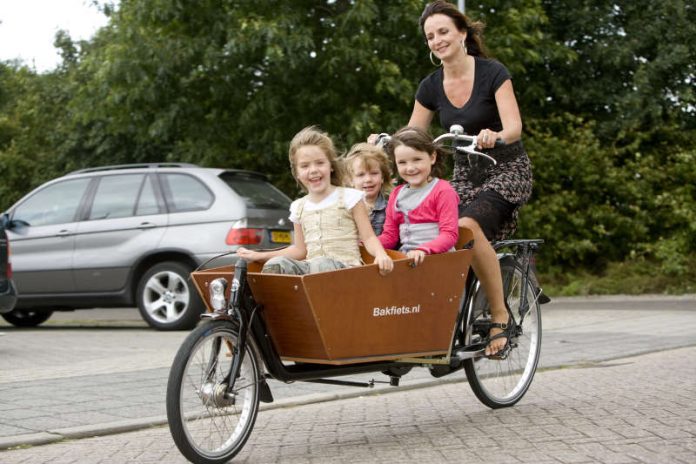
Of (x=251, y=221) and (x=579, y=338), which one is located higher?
(x=251, y=221)

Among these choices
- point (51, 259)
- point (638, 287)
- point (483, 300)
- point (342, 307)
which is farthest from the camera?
point (638, 287)

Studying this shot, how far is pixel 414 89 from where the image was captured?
1656cm

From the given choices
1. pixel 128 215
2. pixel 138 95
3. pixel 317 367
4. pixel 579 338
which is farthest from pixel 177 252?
pixel 317 367

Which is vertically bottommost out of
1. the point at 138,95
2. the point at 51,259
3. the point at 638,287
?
the point at 638,287

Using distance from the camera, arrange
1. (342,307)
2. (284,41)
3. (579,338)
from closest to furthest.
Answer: (342,307)
(579,338)
(284,41)

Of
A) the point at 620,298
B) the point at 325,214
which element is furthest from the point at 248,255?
the point at 620,298

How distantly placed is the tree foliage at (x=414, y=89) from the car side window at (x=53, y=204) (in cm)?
399

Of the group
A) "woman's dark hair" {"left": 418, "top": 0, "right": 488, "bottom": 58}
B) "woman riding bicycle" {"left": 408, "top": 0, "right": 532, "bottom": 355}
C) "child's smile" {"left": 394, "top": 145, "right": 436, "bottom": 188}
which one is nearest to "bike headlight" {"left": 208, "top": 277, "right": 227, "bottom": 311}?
"child's smile" {"left": 394, "top": 145, "right": 436, "bottom": 188}

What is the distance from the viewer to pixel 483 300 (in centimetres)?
615

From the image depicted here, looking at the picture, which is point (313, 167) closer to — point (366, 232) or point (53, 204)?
point (366, 232)

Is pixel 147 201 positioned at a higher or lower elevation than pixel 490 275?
higher

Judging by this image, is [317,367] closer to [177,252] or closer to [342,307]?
[342,307]

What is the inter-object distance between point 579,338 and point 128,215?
515 cm

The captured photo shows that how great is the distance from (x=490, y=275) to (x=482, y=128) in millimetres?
819
